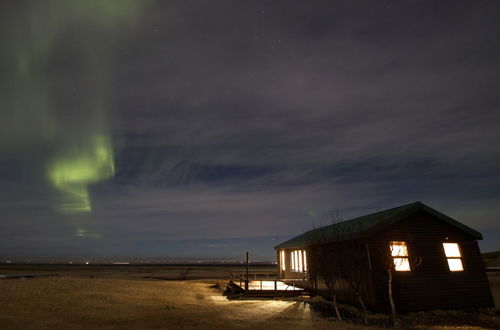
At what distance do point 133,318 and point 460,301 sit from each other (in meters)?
16.9

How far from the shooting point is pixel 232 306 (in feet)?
55.7

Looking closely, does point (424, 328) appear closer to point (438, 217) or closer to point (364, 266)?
point (364, 266)

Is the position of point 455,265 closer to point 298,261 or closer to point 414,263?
point 414,263

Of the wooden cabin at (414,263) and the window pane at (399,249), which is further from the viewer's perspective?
the window pane at (399,249)

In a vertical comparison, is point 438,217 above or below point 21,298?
above

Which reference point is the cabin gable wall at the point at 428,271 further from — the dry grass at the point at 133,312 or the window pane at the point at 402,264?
the dry grass at the point at 133,312

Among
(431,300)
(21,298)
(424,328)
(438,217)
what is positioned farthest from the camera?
(21,298)

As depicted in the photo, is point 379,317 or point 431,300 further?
point 431,300

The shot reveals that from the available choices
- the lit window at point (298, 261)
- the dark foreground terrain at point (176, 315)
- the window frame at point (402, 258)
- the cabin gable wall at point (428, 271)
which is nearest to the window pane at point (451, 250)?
the cabin gable wall at point (428, 271)

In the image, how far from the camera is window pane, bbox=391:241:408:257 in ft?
50.1

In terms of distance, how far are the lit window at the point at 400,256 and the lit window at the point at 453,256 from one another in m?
2.63

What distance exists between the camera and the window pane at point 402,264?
48.9 ft

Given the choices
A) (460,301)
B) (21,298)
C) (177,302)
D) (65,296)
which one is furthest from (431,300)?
(21,298)

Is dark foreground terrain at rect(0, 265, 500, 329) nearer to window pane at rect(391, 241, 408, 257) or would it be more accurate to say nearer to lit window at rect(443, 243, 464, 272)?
lit window at rect(443, 243, 464, 272)
